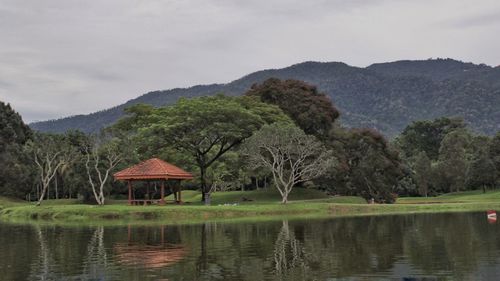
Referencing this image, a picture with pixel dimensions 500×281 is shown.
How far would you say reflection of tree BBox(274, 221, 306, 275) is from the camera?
20.2m

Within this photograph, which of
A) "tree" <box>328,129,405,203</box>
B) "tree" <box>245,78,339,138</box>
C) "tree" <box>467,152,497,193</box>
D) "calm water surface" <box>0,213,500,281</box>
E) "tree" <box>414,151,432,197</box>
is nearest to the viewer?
"calm water surface" <box>0,213,500,281</box>

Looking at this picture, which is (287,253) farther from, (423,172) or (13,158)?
(423,172)

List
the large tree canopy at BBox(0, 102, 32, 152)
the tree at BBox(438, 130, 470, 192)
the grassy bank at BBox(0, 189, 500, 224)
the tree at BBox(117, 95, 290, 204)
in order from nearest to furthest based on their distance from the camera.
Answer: the grassy bank at BBox(0, 189, 500, 224)
the tree at BBox(117, 95, 290, 204)
the large tree canopy at BBox(0, 102, 32, 152)
the tree at BBox(438, 130, 470, 192)

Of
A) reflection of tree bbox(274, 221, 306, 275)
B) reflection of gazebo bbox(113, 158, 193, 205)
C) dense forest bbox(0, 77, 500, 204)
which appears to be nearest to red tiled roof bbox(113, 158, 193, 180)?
reflection of gazebo bbox(113, 158, 193, 205)

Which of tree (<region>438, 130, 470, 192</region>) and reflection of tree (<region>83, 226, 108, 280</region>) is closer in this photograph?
reflection of tree (<region>83, 226, 108, 280</region>)

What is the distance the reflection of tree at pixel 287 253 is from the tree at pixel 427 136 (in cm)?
10693

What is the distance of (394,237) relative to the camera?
30188 mm

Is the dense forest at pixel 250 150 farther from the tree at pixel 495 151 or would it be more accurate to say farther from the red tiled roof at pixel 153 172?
the red tiled roof at pixel 153 172

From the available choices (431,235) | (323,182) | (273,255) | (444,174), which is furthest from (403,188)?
(273,255)

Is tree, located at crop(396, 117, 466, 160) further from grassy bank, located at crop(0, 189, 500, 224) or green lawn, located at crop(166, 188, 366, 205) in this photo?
grassy bank, located at crop(0, 189, 500, 224)

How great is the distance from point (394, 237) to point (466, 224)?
10.3 metres

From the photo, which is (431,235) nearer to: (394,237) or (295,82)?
(394,237)

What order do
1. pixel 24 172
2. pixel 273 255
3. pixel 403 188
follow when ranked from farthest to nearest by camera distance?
pixel 403 188 < pixel 24 172 < pixel 273 255

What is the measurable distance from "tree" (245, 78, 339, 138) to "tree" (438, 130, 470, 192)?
35.1 meters
